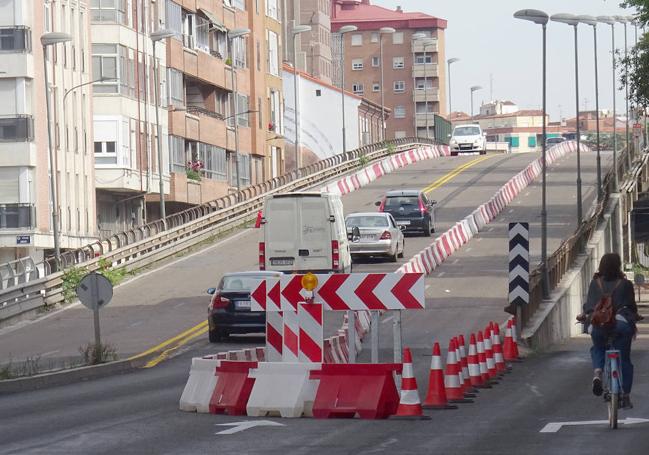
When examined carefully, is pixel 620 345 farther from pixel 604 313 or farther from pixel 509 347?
pixel 509 347

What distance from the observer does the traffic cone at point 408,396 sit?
18328mm

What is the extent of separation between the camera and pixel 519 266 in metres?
34.7

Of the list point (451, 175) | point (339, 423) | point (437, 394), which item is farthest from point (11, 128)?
point (339, 423)

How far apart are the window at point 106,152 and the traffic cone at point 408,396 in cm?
5455

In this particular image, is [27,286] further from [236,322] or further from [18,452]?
[18,452]

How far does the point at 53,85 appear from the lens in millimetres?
Result: 65812

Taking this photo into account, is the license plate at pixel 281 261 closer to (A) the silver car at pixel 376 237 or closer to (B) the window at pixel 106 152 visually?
(A) the silver car at pixel 376 237

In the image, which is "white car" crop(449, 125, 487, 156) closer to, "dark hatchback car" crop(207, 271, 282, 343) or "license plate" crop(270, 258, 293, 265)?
"license plate" crop(270, 258, 293, 265)

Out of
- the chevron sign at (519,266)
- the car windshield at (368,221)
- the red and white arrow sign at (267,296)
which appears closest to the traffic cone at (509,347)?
the chevron sign at (519,266)

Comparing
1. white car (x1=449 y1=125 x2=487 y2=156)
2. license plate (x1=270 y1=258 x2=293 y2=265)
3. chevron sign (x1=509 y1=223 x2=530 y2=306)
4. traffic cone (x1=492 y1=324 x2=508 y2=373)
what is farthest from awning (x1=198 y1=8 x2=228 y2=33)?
traffic cone (x1=492 y1=324 x2=508 y2=373)

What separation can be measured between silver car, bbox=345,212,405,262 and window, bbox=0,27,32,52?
15.7 meters

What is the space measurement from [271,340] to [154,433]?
12.6 ft

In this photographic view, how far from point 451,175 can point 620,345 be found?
7659 centimetres

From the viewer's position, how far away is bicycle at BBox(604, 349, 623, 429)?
1639 centimetres
